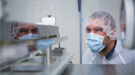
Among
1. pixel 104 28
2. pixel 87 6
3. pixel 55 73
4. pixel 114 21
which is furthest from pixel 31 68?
pixel 87 6

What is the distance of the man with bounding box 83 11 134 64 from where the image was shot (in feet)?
7.13

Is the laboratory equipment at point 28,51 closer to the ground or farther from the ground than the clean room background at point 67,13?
closer to the ground

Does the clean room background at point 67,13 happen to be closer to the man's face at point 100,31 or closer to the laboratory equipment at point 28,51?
the man's face at point 100,31

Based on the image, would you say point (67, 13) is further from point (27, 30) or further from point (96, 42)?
point (27, 30)

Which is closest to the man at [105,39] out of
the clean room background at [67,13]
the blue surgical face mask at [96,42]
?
the blue surgical face mask at [96,42]

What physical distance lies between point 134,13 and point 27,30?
2.95ft

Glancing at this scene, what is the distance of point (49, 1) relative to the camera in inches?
112

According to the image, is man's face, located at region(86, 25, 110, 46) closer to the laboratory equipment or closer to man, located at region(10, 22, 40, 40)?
the laboratory equipment

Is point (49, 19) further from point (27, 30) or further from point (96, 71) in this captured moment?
point (96, 71)

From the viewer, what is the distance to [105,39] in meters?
2.20

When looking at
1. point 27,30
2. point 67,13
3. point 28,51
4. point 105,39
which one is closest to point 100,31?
point 105,39

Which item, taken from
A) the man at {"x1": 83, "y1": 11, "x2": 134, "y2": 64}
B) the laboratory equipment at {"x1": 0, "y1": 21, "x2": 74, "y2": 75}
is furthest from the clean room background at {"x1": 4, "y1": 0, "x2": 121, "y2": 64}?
the laboratory equipment at {"x1": 0, "y1": 21, "x2": 74, "y2": 75}

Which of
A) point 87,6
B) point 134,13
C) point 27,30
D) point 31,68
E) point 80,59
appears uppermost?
point 87,6

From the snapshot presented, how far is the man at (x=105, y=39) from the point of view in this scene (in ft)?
7.13
